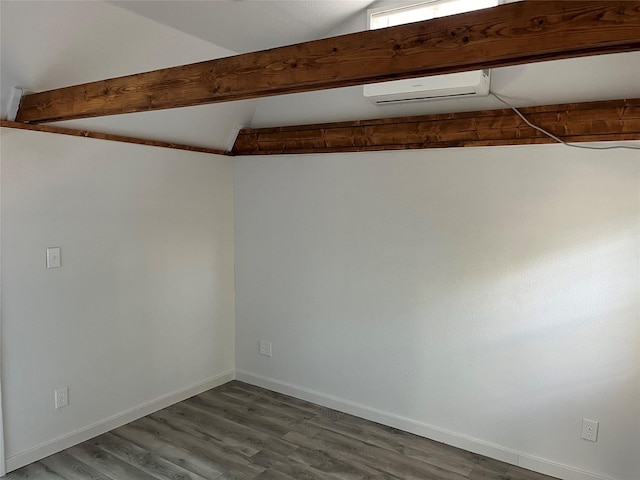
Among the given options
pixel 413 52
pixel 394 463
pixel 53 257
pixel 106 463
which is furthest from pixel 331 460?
pixel 413 52

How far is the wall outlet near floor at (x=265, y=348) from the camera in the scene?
12.3 feet

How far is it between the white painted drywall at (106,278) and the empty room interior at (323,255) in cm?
1

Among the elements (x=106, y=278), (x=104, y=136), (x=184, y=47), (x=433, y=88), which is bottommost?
(x=106, y=278)

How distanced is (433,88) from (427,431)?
7.09ft

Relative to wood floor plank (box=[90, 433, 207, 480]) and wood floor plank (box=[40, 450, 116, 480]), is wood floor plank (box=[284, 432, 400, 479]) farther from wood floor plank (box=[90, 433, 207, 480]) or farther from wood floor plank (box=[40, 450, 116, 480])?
wood floor plank (box=[40, 450, 116, 480])

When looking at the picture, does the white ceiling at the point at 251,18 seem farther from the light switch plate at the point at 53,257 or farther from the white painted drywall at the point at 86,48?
the light switch plate at the point at 53,257

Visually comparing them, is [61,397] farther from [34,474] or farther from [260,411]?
[260,411]

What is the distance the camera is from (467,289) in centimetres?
282

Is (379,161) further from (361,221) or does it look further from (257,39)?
(257,39)

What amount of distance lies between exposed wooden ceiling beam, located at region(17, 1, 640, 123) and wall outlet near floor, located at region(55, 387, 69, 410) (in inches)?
72.9

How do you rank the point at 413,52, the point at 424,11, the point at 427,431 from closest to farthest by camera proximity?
1. the point at 413,52
2. the point at 424,11
3. the point at 427,431

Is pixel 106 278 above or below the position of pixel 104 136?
below

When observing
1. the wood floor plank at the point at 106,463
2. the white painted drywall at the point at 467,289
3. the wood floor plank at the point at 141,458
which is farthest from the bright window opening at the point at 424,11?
the wood floor plank at the point at 106,463

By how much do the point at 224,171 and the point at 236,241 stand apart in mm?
601
